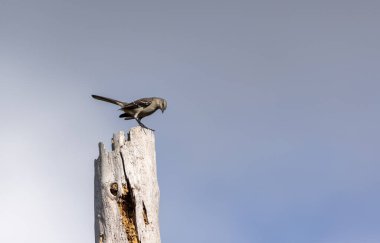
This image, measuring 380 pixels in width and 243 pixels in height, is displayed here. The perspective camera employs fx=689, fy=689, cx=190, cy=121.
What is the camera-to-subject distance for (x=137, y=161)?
7.62 metres

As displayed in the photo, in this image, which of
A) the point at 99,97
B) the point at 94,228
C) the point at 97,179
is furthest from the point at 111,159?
the point at 99,97

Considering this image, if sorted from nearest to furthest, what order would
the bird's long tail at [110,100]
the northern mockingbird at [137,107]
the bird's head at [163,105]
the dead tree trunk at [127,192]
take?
1. the dead tree trunk at [127,192]
2. the bird's long tail at [110,100]
3. the northern mockingbird at [137,107]
4. the bird's head at [163,105]

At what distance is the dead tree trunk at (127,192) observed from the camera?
7387 millimetres

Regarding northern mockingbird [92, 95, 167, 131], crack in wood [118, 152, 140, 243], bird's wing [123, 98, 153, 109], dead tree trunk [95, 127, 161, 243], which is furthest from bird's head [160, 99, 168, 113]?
crack in wood [118, 152, 140, 243]

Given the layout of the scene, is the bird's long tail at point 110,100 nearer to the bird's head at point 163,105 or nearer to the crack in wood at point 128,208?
the bird's head at point 163,105

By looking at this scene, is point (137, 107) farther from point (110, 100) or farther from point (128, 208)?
point (128, 208)

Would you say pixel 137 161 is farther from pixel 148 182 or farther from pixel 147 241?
pixel 147 241

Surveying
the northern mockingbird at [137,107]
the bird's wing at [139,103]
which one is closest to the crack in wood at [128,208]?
the northern mockingbird at [137,107]

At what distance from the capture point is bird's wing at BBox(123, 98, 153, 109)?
1367cm

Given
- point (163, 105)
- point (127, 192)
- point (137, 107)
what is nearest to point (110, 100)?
point (137, 107)

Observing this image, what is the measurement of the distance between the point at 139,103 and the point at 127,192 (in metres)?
6.50

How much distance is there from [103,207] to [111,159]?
54 cm

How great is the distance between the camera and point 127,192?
7559mm

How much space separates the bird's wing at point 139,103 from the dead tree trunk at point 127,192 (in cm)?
A: 593
